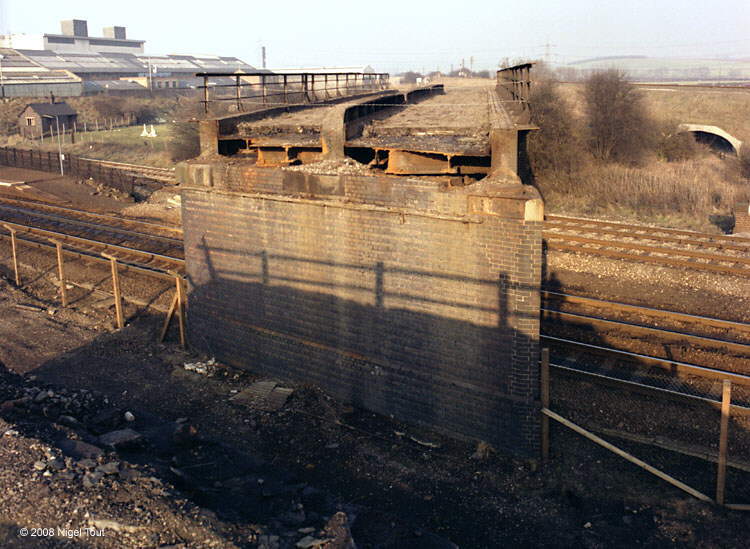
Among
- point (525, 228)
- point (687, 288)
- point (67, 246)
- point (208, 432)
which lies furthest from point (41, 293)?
point (687, 288)

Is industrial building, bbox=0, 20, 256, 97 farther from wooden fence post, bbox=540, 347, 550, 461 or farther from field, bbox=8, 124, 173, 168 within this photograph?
wooden fence post, bbox=540, 347, 550, 461

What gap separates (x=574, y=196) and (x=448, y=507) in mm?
20311

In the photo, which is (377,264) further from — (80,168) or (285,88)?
(80,168)

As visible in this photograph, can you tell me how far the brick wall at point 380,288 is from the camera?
7348 millimetres

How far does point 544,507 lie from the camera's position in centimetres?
667

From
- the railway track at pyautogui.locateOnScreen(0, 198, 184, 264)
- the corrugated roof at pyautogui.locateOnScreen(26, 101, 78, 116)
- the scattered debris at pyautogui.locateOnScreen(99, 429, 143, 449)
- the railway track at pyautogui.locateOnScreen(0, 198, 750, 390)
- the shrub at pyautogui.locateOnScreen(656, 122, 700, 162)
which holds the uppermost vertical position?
the corrugated roof at pyautogui.locateOnScreen(26, 101, 78, 116)

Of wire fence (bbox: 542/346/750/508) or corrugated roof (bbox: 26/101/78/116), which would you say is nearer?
wire fence (bbox: 542/346/750/508)

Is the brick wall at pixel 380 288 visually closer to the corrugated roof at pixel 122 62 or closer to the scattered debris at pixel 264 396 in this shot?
the scattered debris at pixel 264 396

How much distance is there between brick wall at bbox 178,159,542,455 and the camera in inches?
289

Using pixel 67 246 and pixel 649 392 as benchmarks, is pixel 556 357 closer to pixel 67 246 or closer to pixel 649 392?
pixel 649 392

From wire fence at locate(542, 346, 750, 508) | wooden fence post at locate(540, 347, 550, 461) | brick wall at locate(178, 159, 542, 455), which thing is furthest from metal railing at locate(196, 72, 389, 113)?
wire fence at locate(542, 346, 750, 508)

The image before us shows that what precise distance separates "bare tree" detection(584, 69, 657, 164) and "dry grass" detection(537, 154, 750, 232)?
2826mm

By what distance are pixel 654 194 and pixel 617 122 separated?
31.5ft

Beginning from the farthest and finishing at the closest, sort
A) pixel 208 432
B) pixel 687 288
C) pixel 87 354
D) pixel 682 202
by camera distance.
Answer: pixel 682 202
pixel 687 288
pixel 87 354
pixel 208 432
